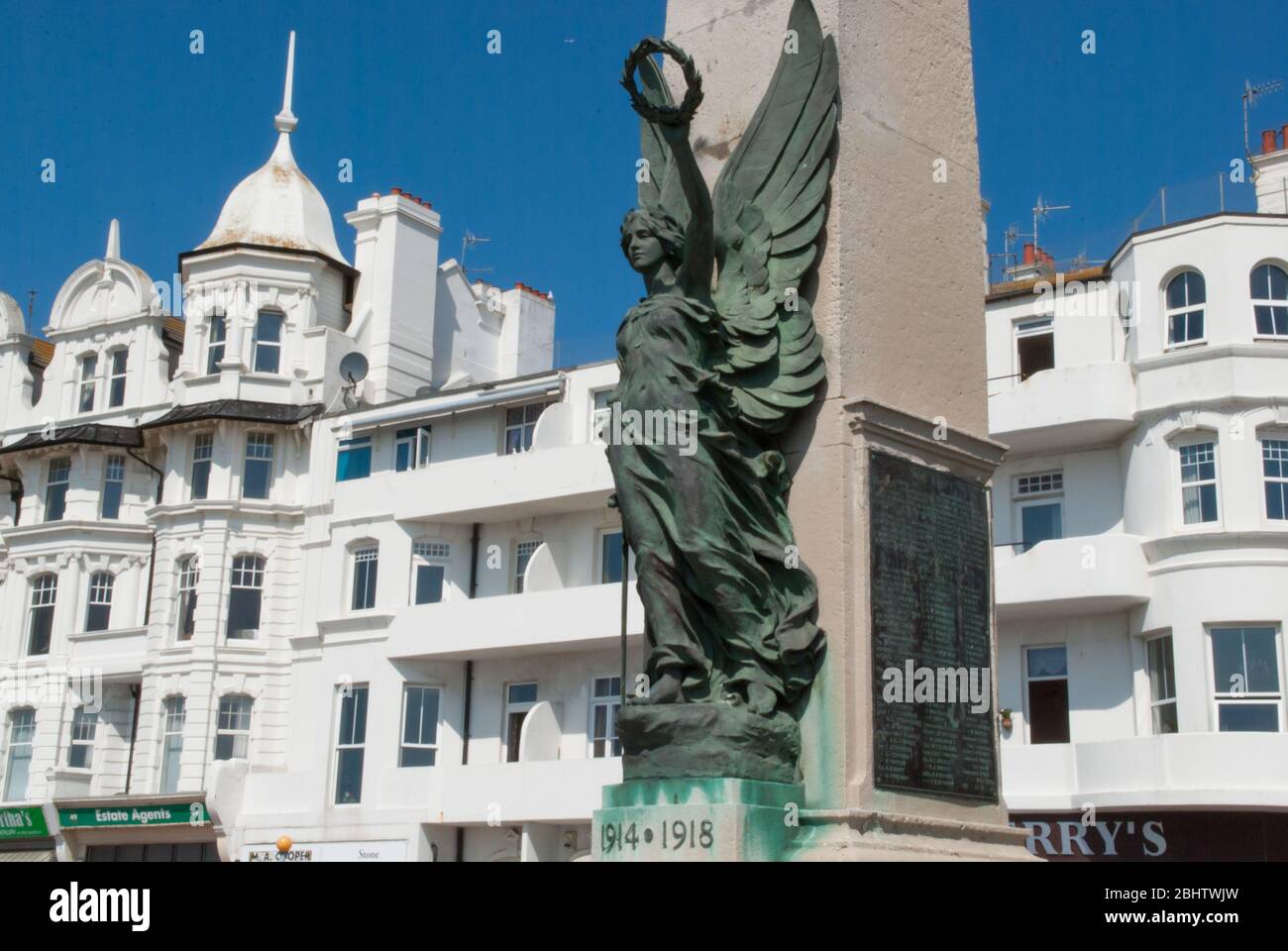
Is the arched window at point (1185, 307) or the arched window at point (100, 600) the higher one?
the arched window at point (1185, 307)

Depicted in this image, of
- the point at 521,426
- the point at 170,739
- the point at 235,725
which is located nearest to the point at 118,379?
the point at 170,739

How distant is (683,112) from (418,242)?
39781 millimetres

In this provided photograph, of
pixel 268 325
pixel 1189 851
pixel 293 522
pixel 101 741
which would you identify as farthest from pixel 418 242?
pixel 1189 851

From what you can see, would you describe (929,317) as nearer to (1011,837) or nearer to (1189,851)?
(1011,837)

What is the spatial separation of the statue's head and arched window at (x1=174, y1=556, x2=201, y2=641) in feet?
124

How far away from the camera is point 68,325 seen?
50.8 m

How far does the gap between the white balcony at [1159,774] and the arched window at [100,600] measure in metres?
25.8

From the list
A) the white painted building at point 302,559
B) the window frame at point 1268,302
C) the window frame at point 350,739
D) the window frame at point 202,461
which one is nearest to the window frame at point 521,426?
the white painted building at point 302,559

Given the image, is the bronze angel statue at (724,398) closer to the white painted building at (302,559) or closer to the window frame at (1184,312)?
the window frame at (1184,312)

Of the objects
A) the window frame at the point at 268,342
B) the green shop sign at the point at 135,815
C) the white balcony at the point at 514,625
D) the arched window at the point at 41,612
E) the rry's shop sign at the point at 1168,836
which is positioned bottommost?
the rry's shop sign at the point at 1168,836

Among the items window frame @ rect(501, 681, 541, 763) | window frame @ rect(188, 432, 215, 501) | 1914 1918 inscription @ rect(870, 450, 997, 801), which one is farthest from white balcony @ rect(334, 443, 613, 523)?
1914 1918 inscription @ rect(870, 450, 997, 801)

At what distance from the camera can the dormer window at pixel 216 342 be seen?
1863 inches

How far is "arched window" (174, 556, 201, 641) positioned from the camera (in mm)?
45625
